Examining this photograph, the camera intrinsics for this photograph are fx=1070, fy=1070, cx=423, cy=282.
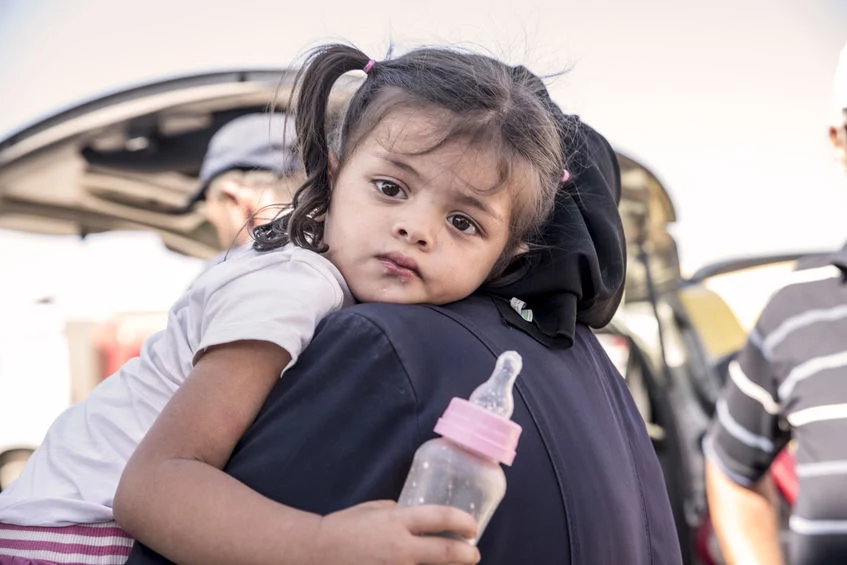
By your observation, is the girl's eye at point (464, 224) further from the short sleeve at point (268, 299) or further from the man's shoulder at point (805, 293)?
the man's shoulder at point (805, 293)

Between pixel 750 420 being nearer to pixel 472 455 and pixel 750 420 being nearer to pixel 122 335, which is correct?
pixel 472 455

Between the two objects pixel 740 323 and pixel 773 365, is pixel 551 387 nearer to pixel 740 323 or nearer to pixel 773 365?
pixel 773 365

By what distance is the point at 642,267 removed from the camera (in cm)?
507

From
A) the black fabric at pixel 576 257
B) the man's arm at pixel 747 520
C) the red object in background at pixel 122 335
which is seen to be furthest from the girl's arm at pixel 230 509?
the red object in background at pixel 122 335

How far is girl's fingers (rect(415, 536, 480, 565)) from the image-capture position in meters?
1.13

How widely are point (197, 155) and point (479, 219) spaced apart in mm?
3419

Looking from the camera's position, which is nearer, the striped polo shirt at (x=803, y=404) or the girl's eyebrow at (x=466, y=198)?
the girl's eyebrow at (x=466, y=198)

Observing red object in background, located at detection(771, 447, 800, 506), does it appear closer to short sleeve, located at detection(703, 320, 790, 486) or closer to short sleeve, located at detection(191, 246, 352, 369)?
short sleeve, located at detection(703, 320, 790, 486)

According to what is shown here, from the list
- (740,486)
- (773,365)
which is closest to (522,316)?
(773,365)

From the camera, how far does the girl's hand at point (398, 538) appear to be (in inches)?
44.8

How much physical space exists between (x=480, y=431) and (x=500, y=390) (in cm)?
6

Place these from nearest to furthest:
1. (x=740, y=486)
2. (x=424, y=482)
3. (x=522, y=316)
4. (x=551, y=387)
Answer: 1. (x=424, y=482)
2. (x=551, y=387)
3. (x=522, y=316)
4. (x=740, y=486)

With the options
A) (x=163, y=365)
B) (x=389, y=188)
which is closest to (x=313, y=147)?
(x=389, y=188)

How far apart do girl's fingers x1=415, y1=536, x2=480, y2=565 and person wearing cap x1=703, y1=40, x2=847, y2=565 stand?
6.09 feet
